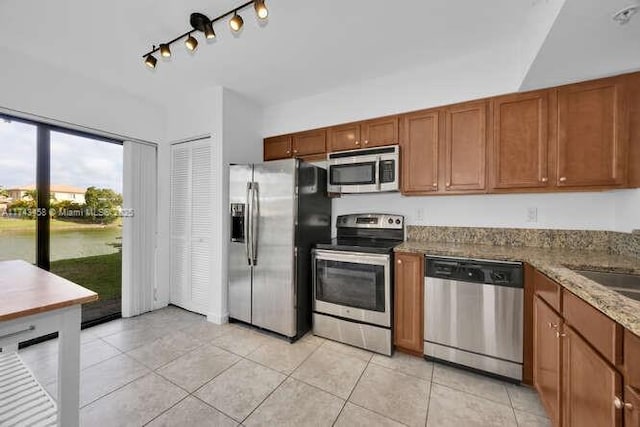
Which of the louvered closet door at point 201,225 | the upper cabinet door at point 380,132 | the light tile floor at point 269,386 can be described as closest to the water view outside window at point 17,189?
the light tile floor at point 269,386

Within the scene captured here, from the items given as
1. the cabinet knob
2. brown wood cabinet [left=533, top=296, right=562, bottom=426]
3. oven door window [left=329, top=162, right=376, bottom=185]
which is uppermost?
oven door window [left=329, top=162, right=376, bottom=185]

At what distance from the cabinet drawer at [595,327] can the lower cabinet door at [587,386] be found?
36mm

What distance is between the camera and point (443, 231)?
259 cm

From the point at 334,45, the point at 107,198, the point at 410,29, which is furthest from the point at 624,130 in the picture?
the point at 107,198

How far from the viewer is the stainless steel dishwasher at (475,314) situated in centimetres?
182

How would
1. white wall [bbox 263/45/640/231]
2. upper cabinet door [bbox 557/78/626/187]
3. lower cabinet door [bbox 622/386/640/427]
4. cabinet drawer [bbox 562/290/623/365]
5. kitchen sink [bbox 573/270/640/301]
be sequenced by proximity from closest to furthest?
lower cabinet door [bbox 622/386/640/427]
cabinet drawer [bbox 562/290/623/365]
kitchen sink [bbox 573/270/640/301]
upper cabinet door [bbox 557/78/626/187]
white wall [bbox 263/45/640/231]

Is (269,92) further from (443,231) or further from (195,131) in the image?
(443,231)

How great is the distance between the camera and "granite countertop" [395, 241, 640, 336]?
33.4 inches

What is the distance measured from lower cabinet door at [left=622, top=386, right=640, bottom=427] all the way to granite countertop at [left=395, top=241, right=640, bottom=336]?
8.4 inches

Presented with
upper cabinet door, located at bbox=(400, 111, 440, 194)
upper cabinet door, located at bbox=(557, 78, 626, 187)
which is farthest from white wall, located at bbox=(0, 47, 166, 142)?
upper cabinet door, located at bbox=(557, 78, 626, 187)

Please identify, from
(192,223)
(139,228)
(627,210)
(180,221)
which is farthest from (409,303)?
(139,228)

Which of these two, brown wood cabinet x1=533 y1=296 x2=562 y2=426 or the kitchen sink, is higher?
the kitchen sink

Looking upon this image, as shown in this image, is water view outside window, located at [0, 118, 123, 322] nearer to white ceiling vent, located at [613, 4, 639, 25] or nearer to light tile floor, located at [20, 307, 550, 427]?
light tile floor, located at [20, 307, 550, 427]

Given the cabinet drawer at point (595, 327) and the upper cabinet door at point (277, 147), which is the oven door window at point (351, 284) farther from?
the upper cabinet door at point (277, 147)
